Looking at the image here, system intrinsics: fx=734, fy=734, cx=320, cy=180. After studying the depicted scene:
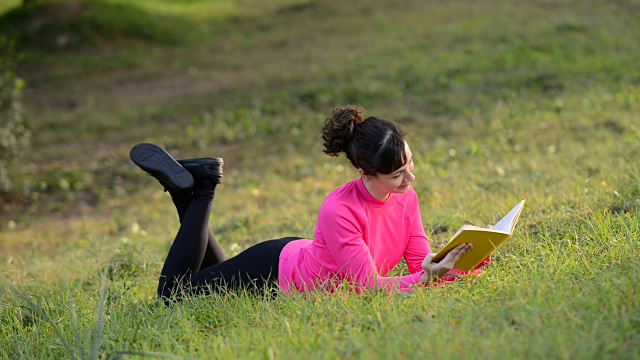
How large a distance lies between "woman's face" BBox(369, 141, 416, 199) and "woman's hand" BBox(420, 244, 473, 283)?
36 cm

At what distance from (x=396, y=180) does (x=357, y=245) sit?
0.35 m

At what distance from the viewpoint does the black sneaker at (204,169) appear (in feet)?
13.9

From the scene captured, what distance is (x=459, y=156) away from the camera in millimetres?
7973

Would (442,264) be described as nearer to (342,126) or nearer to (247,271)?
(342,126)

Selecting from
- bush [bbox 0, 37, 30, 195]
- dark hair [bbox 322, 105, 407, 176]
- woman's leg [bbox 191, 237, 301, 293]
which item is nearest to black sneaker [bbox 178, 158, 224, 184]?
woman's leg [bbox 191, 237, 301, 293]

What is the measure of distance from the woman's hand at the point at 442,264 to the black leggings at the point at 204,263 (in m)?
0.79

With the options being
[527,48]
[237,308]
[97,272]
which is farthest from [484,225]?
[527,48]

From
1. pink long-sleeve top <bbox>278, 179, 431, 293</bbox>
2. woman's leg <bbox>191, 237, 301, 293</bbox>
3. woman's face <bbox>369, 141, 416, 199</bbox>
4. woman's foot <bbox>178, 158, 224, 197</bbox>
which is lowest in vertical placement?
woman's leg <bbox>191, 237, 301, 293</bbox>

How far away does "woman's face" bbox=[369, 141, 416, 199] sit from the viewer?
3.35 meters

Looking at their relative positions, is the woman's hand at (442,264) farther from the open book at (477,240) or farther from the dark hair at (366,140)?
the dark hair at (366,140)

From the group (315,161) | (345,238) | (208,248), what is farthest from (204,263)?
(315,161)

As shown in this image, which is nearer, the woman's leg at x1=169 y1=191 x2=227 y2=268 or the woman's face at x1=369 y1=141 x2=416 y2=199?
the woman's face at x1=369 y1=141 x2=416 y2=199

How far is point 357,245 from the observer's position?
335cm

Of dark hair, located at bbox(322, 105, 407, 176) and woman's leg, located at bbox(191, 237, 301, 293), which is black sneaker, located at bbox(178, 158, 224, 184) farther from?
dark hair, located at bbox(322, 105, 407, 176)
